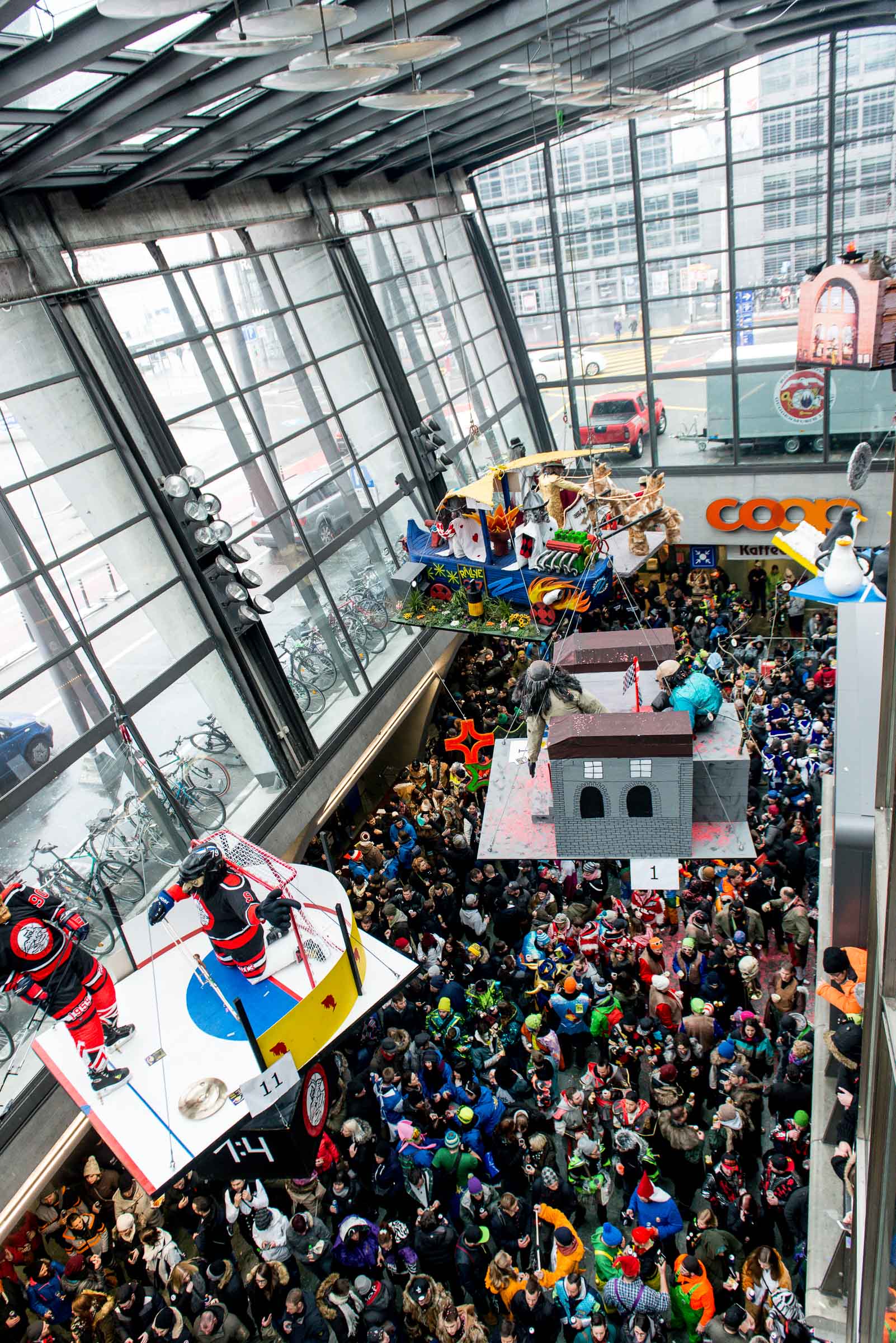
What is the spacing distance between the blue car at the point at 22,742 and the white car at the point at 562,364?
16104 millimetres

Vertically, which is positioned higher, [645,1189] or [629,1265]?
[629,1265]

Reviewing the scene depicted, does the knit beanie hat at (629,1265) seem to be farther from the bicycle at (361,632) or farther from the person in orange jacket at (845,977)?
the bicycle at (361,632)

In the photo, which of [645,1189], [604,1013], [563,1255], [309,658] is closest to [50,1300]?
[563,1255]

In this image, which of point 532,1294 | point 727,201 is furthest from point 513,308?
point 532,1294

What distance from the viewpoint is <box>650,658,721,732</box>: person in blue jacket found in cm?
745

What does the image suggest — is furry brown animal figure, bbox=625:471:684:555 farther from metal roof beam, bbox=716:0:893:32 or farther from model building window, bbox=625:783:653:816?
metal roof beam, bbox=716:0:893:32

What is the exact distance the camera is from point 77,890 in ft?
36.5

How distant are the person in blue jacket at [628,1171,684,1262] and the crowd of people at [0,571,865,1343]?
0.07 ft

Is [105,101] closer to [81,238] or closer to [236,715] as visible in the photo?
[81,238]

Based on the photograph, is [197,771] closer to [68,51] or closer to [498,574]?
[498,574]

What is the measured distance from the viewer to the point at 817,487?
20859 mm

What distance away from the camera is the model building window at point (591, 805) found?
7047 mm

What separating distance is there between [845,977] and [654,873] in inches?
73.1

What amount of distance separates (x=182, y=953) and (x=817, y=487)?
56.6ft
